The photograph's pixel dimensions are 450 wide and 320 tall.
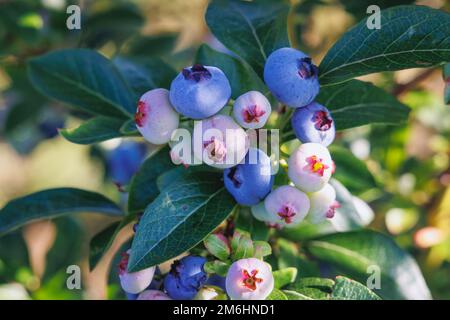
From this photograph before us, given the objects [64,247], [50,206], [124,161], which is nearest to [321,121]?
[50,206]

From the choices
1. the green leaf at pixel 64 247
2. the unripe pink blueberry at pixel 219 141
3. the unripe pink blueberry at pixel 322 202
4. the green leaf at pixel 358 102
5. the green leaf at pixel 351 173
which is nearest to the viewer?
the unripe pink blueberry at pixel 219 141

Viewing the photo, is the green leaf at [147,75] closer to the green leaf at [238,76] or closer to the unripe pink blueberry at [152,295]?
the green leaf at [238,76]

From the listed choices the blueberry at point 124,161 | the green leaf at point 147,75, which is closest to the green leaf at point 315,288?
the green leaf at point 147,75

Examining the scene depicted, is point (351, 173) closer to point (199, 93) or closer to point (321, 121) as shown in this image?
point (321, 121)

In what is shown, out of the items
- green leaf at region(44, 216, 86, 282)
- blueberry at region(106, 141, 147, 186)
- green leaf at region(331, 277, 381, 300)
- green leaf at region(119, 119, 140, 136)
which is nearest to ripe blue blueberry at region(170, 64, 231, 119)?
green leaf at region(119, 119, 140, 136)
